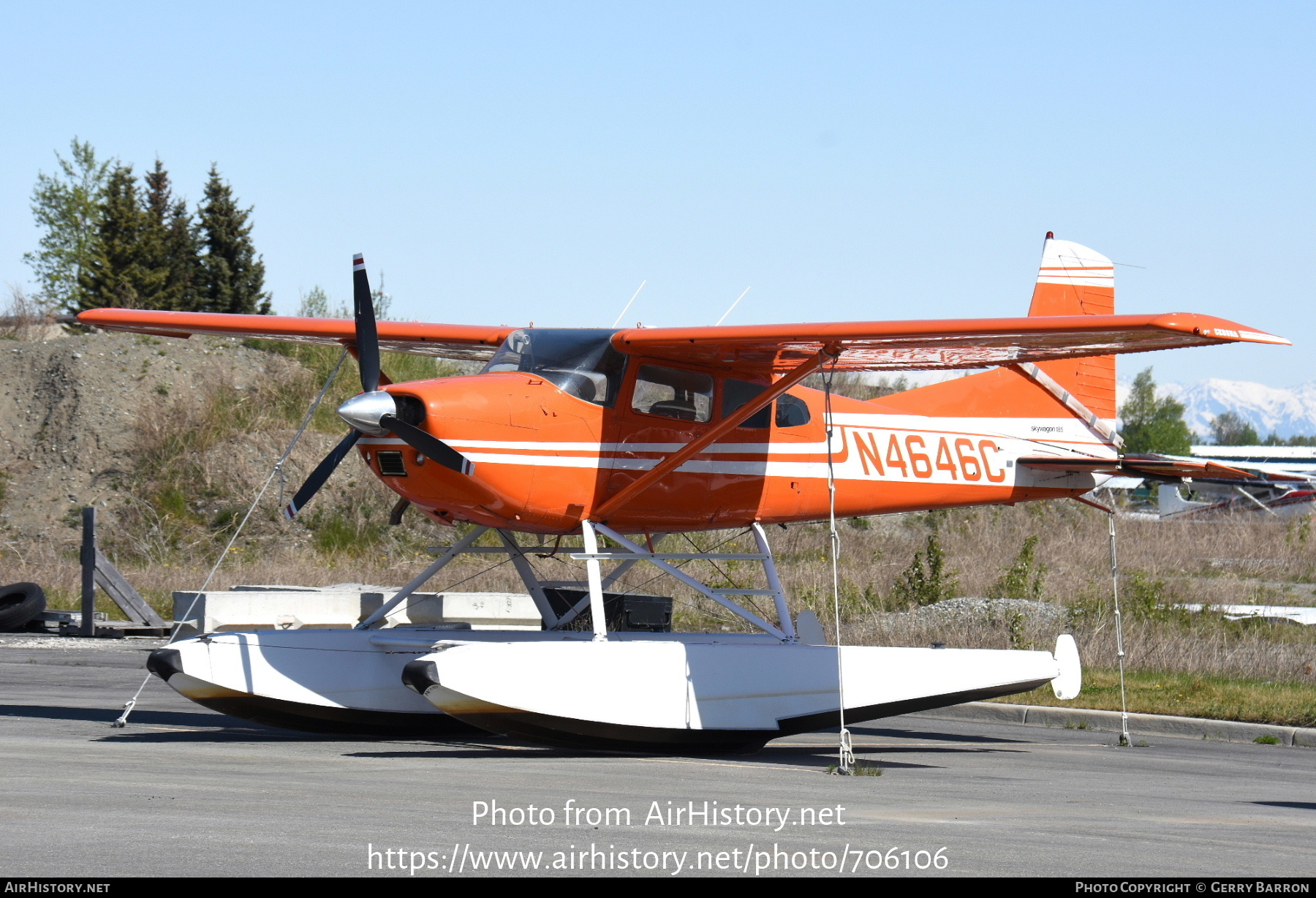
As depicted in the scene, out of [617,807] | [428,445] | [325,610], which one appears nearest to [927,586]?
[325,610]

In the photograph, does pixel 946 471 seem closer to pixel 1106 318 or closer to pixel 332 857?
pixel 1106 318

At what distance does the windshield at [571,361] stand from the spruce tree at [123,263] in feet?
131

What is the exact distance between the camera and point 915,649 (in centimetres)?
1064

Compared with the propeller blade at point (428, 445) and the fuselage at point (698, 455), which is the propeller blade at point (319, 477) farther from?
the propeller blade at point (428, 445)

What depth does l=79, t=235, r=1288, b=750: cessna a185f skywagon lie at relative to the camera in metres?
9.53

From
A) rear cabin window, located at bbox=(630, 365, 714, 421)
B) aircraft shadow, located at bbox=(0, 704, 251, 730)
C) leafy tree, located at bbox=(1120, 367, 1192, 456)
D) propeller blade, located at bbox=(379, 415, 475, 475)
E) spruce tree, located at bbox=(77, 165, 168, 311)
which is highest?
spruce tree, located at bbox=(77, 165, 168, 311)

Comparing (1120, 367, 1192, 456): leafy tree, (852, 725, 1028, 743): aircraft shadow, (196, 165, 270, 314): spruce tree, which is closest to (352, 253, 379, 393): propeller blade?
(852, 725, 1028, 743): aircraft shadow

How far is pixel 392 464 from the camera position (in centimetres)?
1008

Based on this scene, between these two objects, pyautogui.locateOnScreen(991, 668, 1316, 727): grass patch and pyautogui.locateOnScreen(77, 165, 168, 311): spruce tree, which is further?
pyautogui.locateOnScreen(77, 165, 168, 311): spruce tree

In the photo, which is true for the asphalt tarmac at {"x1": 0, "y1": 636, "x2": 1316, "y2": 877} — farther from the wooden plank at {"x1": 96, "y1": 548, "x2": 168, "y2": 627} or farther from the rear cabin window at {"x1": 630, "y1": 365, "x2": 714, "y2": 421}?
the wooden plank at {"x1": 96, "y1": 548, "x2": 168, "y2": 627}

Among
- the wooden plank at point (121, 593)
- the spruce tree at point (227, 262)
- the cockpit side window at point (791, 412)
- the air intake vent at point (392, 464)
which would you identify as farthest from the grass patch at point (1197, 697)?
the spruce tree at point (227, 262)

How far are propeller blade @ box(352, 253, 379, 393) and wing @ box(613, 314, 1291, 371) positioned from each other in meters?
1.93

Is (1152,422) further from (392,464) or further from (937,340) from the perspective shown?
(392,464)

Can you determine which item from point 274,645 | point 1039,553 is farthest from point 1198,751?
point 1039,553
